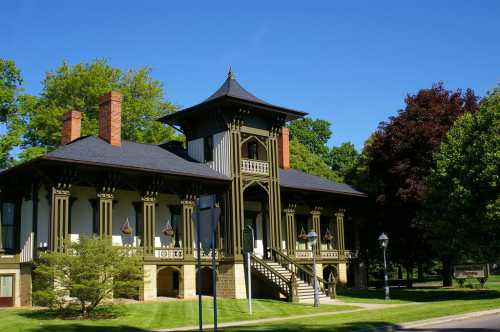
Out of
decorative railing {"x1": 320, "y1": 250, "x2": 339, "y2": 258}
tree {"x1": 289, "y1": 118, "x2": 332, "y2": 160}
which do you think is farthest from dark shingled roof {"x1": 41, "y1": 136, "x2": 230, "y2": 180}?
tree {"x1": 289, "y1": 118, "x2": 332, "y2": 160}

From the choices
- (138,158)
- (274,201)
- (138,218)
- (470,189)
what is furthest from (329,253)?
(138,158)

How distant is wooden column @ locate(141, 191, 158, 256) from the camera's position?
29.8 metres

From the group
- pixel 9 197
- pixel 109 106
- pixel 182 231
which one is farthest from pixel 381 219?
pixel 9 197

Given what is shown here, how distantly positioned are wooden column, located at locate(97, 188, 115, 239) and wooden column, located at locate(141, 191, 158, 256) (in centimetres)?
186

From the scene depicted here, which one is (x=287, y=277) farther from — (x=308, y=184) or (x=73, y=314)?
(x=73, y=314)

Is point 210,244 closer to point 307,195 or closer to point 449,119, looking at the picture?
point 307,195

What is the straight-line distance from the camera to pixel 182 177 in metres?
30.8

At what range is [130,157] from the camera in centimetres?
3017

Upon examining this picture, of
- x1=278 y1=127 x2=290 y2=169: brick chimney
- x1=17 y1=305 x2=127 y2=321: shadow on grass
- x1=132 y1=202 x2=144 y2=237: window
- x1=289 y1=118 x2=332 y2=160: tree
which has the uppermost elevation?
x1=289 y1=118 x2=332 y2=160: tree

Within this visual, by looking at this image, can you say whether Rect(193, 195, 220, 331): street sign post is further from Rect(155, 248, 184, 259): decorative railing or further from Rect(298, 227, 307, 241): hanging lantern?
Rect(298, 227, 307, 241): hanging lantern

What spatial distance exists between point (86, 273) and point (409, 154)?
79.8 feet

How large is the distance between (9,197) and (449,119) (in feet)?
87.6

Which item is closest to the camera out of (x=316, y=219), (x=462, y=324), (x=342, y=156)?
(x=462, y=324)

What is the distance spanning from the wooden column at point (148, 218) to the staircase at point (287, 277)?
553 centimetres
